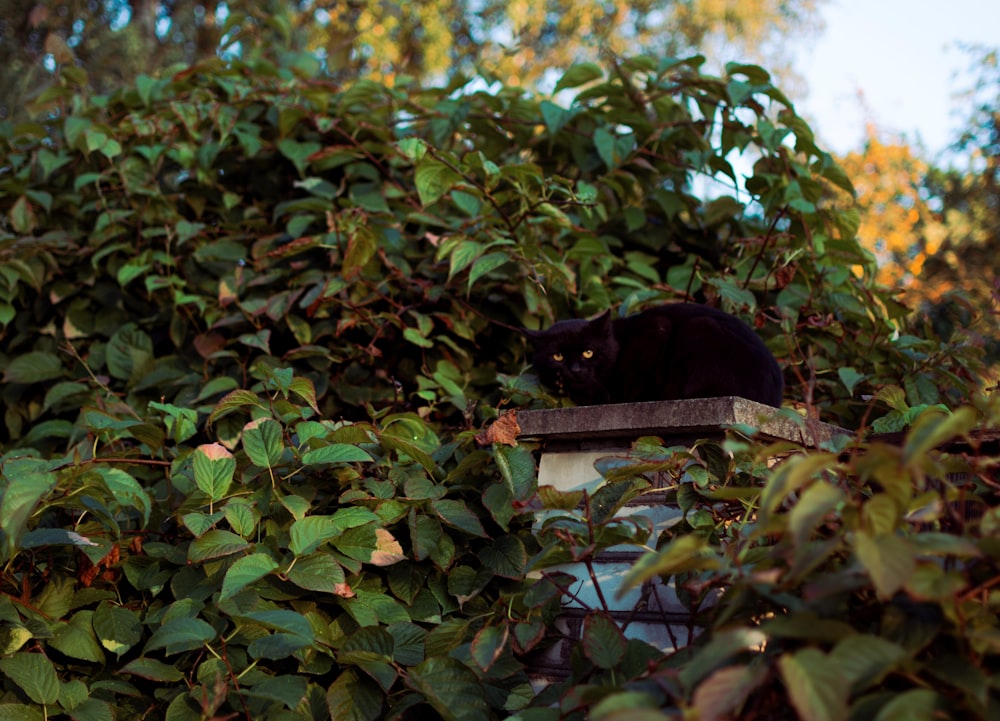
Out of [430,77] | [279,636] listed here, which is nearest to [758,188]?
[279,636]

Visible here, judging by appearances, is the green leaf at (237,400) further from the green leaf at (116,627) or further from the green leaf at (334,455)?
the green leaf at (116,627)

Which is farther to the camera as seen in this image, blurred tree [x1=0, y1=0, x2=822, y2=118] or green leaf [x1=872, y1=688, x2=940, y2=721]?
blurred tree [x1=0, y1=0, x2=822, y2=118]

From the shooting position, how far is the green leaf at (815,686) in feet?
2.72

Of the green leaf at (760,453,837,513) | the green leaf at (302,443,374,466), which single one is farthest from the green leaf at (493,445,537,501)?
the green leaf at (760,453,837,513)

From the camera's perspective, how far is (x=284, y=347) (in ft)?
9.32

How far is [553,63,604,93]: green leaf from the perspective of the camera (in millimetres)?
3055

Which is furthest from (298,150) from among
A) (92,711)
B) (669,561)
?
(669,561)

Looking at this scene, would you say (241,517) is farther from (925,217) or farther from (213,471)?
(925,217)

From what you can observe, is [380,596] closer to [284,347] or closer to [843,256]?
[284,347]

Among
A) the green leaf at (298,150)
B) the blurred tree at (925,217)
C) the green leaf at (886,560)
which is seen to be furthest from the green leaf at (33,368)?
the blurred tree at (925,217)

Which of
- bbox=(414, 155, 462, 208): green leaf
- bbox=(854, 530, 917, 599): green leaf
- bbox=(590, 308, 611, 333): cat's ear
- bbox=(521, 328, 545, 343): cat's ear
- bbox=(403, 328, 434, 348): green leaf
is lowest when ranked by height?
bbox=(854, 530, 917, 599): green leaf

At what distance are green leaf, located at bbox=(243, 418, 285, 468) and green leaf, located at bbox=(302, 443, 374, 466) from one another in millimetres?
75

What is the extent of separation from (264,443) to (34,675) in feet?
1.83

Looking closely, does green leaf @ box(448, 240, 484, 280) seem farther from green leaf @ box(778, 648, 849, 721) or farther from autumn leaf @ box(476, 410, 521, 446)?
green leaf @ box(778, 648, 849, 721)
